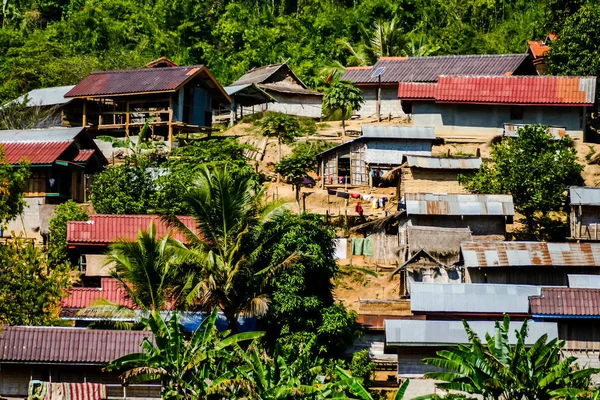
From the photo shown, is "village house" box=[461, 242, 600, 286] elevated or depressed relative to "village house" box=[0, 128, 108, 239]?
depressed

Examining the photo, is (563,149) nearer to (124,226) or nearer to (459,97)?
(459,97)

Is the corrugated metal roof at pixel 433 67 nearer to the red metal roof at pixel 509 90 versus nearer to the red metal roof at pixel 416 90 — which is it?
the red metal roof at pixel 416 90

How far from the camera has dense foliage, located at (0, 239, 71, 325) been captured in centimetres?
3222

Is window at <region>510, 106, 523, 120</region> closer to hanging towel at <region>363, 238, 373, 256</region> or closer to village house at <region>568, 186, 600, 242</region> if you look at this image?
village house at <region>568, 186, 600, 242</region>

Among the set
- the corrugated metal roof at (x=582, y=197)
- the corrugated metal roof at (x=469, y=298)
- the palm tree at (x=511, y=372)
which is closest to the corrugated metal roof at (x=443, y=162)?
the corrugated metal roof at (x=582, y=197)

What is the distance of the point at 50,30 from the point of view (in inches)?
2950

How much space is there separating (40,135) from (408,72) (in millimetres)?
19796

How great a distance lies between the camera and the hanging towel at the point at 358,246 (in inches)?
1622

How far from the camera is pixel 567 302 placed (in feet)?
110

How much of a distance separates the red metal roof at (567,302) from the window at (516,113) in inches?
678

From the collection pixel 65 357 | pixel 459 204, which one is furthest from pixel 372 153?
pixel 65 357

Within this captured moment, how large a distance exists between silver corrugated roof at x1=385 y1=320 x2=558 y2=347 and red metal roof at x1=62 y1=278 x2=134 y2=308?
908cm

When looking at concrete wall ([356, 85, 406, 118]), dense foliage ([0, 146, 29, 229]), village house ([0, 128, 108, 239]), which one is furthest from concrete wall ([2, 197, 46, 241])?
concrete wall ([356, 85, 406, 118])

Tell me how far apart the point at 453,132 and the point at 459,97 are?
5.33 ft
